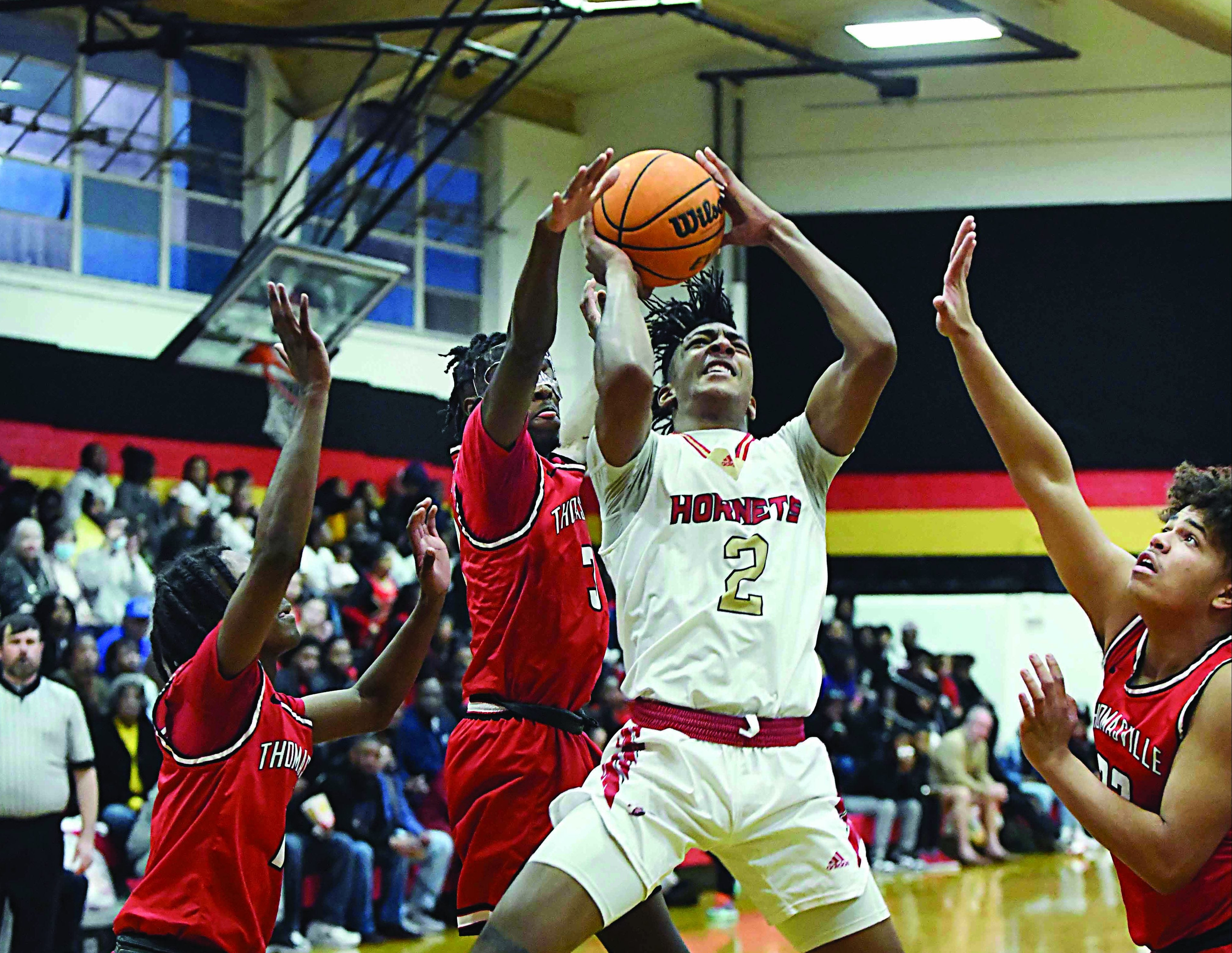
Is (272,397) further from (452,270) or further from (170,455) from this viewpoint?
(452,270)

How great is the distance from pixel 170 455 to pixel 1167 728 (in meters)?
10.6

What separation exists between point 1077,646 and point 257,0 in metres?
10.3

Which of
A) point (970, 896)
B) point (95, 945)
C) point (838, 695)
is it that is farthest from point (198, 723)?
point (838, 695)

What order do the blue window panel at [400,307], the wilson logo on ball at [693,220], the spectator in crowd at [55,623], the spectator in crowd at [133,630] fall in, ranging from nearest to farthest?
the wilson logo on ball at [693,220] < the spectator in crowd at [55,623] < the spectator in crowd at [133,630] < the blue window panel at [400,307]

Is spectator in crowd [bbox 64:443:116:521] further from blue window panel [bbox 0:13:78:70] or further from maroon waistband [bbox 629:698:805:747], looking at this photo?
maroon waistband [bbox 629:698:805:747]

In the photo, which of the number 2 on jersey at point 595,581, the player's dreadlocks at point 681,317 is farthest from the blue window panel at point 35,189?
the number 2 on jersey at point 595,581

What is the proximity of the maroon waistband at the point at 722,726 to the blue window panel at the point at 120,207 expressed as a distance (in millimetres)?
11106

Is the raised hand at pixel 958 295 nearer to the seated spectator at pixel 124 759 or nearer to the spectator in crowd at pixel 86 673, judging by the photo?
the seated spectator at pixel 124 759

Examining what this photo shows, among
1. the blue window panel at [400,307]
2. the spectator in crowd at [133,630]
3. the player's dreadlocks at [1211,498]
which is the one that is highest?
the blue window panel at [400,307]

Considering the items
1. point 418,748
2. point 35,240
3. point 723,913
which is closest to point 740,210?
point 418,748

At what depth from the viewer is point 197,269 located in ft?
46.5

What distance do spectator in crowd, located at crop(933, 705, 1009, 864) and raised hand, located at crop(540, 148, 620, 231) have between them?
11.4 meters

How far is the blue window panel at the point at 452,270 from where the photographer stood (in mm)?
16438

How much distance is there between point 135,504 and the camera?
37.0 ft
